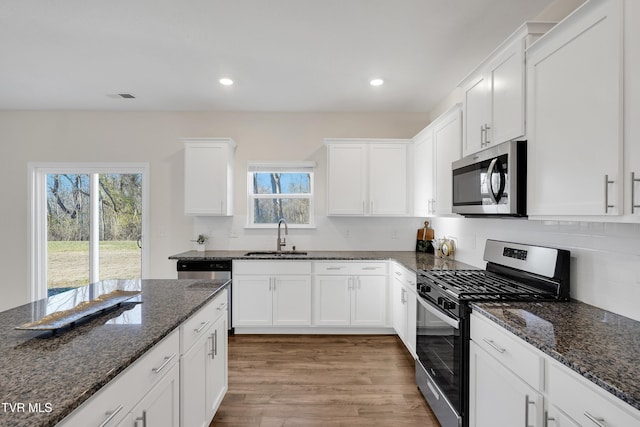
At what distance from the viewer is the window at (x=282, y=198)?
4293mm

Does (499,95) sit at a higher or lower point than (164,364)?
higher

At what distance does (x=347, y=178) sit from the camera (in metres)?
3.92


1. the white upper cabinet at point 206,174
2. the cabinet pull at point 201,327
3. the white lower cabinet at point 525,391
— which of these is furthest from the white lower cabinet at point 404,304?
the white upper cabinet at point 206,174

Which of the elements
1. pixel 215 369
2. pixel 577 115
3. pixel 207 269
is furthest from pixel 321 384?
pixel 577 115

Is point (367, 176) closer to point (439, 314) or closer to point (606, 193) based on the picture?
point (439, 314)

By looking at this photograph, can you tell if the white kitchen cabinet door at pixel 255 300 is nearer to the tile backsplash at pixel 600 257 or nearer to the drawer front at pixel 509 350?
the drawer front at pixel 509 350

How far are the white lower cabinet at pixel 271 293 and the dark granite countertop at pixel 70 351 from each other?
5.66 feet

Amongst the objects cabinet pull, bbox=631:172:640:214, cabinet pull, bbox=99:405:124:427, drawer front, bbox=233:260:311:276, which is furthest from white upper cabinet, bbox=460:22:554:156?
cabinet pull, bbox=99:405:124:427

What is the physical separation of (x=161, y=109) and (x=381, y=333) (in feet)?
12.9

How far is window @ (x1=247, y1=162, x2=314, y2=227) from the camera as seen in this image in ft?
14.1

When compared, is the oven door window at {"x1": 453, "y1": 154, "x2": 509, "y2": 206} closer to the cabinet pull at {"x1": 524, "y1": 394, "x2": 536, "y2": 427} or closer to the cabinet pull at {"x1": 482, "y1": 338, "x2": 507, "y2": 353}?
the cabinet pull at {"x1": 482, "y1": 338, "x2": 507, "y2": 353}

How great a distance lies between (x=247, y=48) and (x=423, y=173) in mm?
2174

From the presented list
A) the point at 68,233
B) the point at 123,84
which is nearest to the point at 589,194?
the point at 123,84

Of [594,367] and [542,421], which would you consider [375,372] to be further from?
[594,367]
